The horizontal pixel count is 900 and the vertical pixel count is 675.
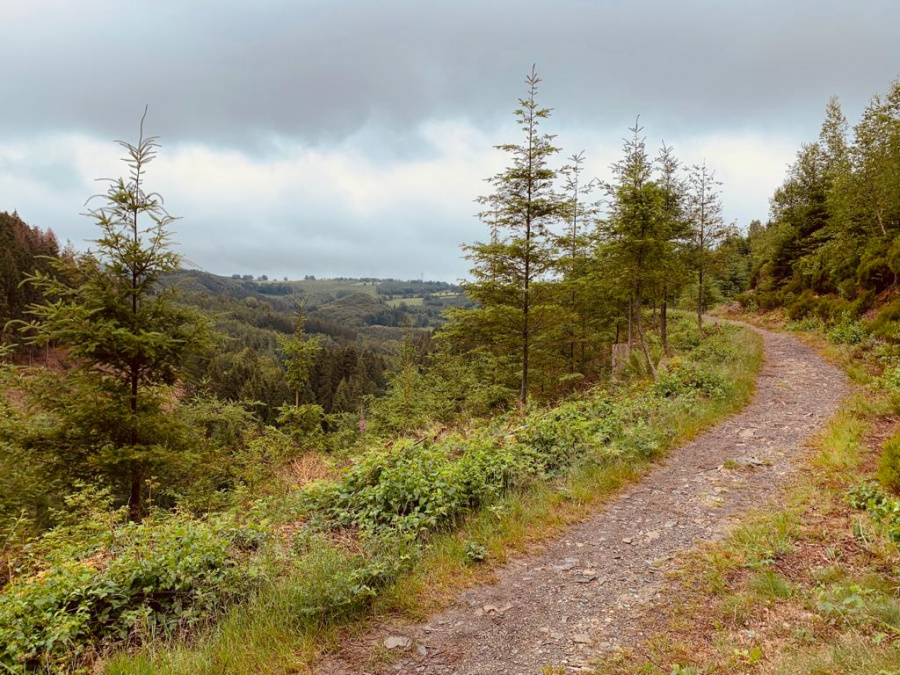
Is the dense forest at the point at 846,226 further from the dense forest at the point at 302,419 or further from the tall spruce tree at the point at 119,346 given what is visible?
the tall spruce tree at the point at 119,346

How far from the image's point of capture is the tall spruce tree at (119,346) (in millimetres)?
8039

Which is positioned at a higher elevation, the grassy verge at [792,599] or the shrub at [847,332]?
the shrub at [847,332]

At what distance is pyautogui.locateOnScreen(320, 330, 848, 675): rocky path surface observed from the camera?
328cm

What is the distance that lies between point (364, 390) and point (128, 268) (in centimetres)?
6747

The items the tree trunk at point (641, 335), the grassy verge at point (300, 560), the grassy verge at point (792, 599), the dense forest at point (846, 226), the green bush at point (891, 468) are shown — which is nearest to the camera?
the grassy verge at point (792, 599)

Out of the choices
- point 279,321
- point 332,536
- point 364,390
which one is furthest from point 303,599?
point 279,321

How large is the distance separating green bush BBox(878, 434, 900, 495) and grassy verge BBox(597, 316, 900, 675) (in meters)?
0.23

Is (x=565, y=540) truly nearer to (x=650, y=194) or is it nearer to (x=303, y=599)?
(x=303, y=599)

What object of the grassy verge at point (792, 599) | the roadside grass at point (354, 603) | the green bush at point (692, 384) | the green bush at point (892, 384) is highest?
the green bush at point (892, 384)

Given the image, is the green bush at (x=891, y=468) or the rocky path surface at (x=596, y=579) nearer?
the rocky path surface at (x=596, y=579)

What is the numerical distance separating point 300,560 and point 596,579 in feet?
10.1

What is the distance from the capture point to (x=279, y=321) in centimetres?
17725

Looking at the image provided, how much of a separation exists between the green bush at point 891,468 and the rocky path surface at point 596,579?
1.22 m

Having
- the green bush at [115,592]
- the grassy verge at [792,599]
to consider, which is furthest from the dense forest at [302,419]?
the grassy verge at [792,599]
